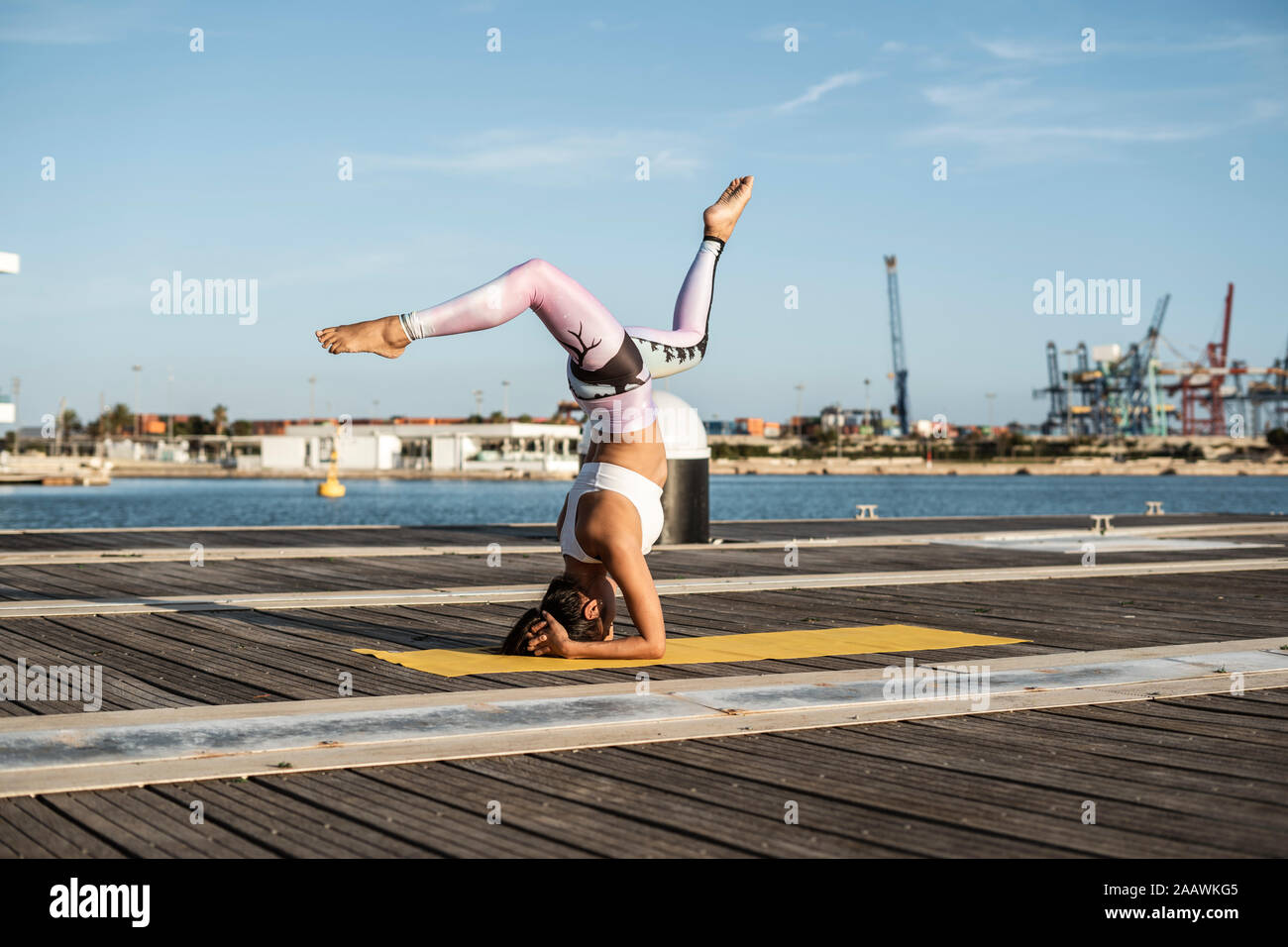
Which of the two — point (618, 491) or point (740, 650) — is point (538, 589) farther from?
point (618, 491)

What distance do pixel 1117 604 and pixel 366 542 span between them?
9412 millimetres

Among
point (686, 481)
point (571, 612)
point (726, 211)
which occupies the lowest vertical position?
point (571, 612)

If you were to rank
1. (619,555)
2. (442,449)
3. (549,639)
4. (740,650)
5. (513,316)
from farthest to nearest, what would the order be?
1. (442,449)
2. (740,650)
3. (549,639)
4. (619,555)
5. (513,316)

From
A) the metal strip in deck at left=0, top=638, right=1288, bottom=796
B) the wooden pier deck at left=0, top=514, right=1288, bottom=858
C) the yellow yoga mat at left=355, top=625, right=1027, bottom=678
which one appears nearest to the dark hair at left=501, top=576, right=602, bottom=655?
the yellow yoga mat at left=355, top=625, right=1027, bottom=678

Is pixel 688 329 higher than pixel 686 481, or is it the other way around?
pixel 688 329

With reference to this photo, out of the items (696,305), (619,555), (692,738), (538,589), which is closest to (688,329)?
(696,305)

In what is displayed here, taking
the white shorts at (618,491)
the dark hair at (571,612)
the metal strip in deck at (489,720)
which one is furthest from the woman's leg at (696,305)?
the metal strip in deck at (489,720)

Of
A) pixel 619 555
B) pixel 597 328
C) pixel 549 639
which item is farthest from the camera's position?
pixel 549 639

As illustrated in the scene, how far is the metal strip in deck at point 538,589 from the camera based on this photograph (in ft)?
28.5

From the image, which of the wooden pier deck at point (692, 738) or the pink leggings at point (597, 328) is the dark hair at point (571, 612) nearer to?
the wooden pier deck at point (692, 738)

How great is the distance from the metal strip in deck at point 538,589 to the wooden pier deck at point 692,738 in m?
0.05

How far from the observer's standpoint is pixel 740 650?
7141 millimetres

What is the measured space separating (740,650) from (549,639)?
49.8 inches

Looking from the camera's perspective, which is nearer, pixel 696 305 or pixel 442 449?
pixel 696 305
